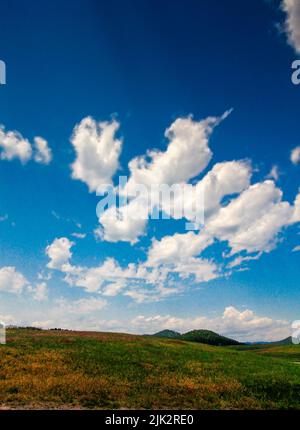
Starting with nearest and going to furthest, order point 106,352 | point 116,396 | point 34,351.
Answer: point 116,396 → point 34,351 → point 106,352

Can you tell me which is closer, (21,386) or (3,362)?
(21,386)

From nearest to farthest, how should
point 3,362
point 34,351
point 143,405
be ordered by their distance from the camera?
point 143,405
point 3,362
point 34,351

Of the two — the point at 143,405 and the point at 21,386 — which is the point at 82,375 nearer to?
the point at 21,386

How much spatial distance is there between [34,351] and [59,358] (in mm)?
4045

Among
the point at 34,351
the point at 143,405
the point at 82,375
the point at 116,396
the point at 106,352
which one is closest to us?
the point at 143,405
